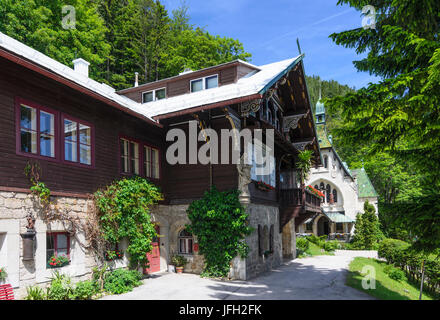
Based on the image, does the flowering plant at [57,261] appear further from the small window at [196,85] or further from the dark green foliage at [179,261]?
the small window at [196,85]

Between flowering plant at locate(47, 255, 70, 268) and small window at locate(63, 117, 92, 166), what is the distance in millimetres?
2869

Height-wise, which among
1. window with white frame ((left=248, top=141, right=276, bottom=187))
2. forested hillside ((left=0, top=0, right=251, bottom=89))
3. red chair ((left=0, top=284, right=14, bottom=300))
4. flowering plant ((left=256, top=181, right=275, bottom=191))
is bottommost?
red chair ((left=0, top=284, right=14, bottom=300))

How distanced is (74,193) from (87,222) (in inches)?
39.5

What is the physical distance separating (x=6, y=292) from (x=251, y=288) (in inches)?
284

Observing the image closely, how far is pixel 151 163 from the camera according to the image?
14695 mm

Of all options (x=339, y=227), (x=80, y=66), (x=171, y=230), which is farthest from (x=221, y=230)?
(x=339, y=227)

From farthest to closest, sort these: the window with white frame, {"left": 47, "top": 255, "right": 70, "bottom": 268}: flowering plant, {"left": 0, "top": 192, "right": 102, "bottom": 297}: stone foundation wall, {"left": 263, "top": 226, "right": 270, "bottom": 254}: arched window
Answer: {"left": 263, "top": 226, "right": 270, "bottom": 254}: arched window < the window with white frame < {"left": 47, "top": 255, "right": 70, "bottom": 268}: flowering plant < {"left": 0, "top": 192, "right": 102, "bottom": 297}: stone foundation wall

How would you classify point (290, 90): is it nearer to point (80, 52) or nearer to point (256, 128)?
point (256, 128)

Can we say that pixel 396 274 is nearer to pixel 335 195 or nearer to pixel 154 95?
pixel 154 95

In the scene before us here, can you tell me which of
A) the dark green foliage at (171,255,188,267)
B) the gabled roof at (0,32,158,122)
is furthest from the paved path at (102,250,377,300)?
the gabled roof at (0,32,158,122)

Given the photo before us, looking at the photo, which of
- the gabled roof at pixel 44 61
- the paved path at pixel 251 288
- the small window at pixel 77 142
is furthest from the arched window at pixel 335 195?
the small window at pixel 77 142

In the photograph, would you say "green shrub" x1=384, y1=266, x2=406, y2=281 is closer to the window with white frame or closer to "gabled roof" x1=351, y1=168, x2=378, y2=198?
the window with white frame

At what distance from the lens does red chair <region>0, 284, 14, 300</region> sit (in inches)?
318

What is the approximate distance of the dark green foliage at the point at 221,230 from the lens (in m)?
13.2
